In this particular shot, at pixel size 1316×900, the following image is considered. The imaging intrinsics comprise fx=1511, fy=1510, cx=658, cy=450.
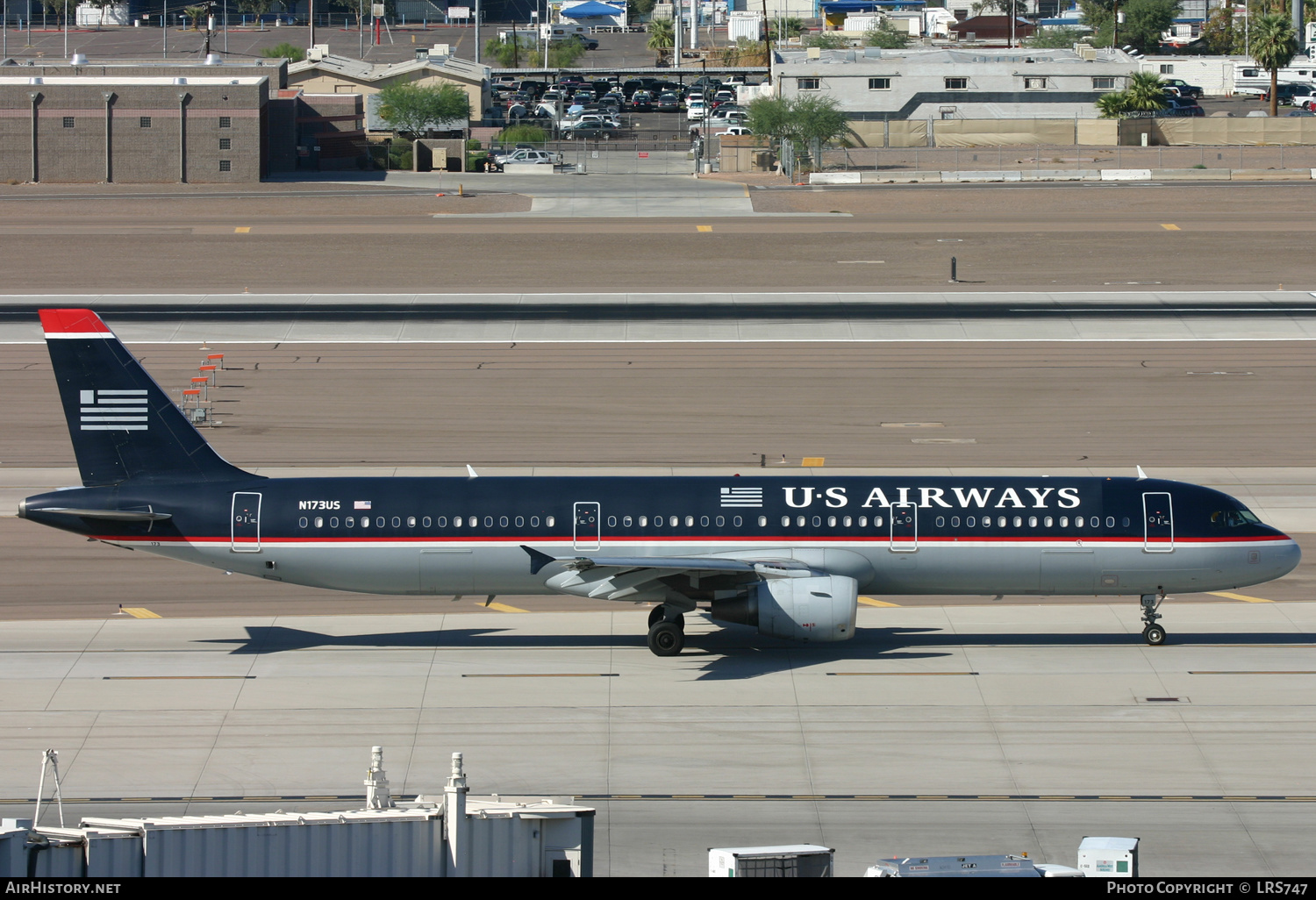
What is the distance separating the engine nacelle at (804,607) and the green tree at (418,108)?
340 ft

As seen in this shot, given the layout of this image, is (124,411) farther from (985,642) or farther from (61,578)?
(985,642)

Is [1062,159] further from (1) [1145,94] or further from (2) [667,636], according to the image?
(2) [667,636]

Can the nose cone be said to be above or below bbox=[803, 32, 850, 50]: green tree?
below

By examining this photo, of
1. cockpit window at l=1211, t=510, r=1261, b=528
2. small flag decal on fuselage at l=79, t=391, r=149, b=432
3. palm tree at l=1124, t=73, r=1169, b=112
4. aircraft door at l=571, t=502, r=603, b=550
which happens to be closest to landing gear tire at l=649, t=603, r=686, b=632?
aircraft door at l=571, t=502, r=603, b=550

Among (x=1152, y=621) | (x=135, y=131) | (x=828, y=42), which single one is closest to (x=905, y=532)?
(x=1152, y=621)

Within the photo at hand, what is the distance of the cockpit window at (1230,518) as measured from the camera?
3369cm

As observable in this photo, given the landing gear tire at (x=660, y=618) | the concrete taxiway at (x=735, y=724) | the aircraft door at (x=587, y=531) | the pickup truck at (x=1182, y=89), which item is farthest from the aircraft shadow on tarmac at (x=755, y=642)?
the pickup truck at (x=1182, y=89)

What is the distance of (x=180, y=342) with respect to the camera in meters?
67.0

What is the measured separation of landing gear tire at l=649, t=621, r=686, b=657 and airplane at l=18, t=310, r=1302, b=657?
1.5 inches

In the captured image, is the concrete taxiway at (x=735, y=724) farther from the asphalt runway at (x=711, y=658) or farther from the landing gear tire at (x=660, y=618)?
the landing gear tire at (x=660, y=618)

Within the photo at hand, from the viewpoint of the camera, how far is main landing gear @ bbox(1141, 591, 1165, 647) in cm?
3406

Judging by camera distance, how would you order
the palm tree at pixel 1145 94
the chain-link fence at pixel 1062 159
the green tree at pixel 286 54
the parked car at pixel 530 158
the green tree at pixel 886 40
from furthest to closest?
the green tree at pixel 886 40
the green tree at pixel 286 54
the palm tree at pixel 1145 94
the parked car at pixel 530 158
the chain-link fence at pixel 1062 159

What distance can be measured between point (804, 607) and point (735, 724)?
3.72 metres

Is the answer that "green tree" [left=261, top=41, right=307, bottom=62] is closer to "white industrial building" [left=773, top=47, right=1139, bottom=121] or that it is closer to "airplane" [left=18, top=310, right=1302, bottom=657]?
"white industrial building" [left=773, top=47, right=1139, bottom=121]
